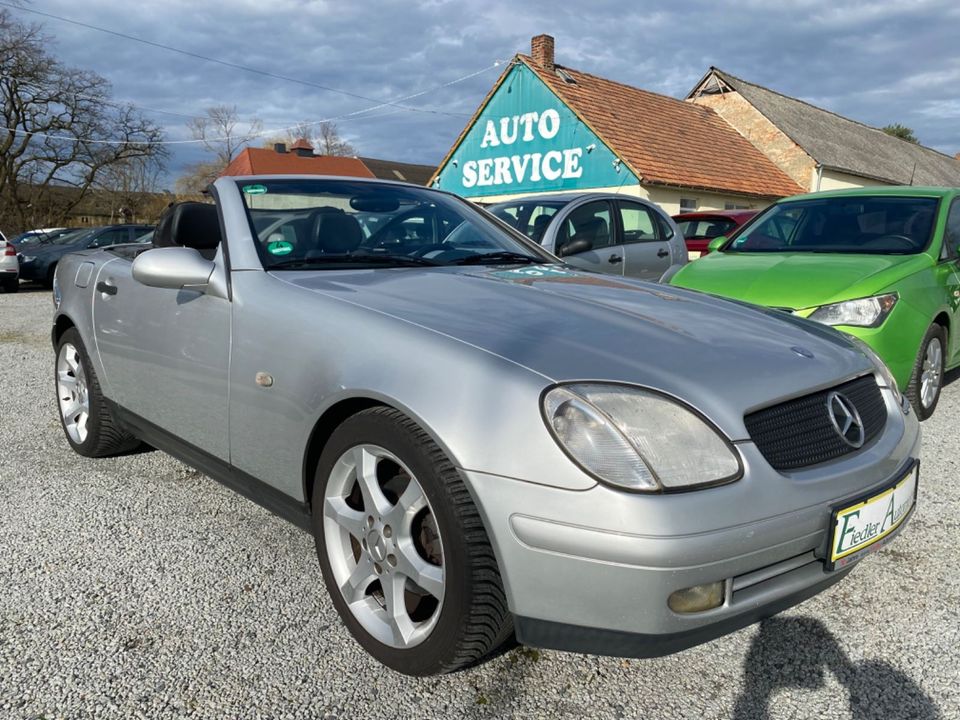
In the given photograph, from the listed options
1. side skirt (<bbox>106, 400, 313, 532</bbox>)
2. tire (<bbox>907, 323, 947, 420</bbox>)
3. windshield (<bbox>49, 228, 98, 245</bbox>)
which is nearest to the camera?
side skirt (<bbox>106, 400, 313, 532</bbox>)

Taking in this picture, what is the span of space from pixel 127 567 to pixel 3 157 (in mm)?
38163

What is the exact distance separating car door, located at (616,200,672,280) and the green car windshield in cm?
180

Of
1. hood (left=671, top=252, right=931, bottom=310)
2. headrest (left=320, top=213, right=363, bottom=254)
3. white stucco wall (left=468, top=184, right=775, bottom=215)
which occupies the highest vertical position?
white stucco wall (left=468, top=184, right=775, bottom=215)

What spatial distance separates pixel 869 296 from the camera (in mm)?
4215

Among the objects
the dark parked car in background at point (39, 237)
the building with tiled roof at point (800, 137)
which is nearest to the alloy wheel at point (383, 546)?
the dark parked car in background at point (39, 237)

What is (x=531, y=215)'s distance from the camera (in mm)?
7262

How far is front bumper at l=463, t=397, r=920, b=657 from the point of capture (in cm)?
162

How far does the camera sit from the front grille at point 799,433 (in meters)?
1.82

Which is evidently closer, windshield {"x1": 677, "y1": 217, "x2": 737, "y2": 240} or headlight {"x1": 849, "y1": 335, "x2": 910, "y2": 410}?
headlight {"x1": 849, "y1": 335, "x2": 910, "y2": 410}

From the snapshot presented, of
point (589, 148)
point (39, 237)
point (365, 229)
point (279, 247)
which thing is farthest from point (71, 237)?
point (279, 247)

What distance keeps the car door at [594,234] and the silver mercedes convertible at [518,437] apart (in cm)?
405

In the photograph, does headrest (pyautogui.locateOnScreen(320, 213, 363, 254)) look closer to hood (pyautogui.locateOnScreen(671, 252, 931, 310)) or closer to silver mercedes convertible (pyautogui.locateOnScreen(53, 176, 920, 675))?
silver mercedes convertible (pyautogui.locateOnScreen(53, 176, 920, 675))

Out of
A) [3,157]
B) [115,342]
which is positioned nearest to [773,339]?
[115,342]

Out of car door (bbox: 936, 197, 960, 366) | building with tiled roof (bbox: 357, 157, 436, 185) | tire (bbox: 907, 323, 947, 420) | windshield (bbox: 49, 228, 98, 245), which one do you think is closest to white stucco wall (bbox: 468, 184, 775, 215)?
windshield (bbox: 49, 228, 98, 245)
